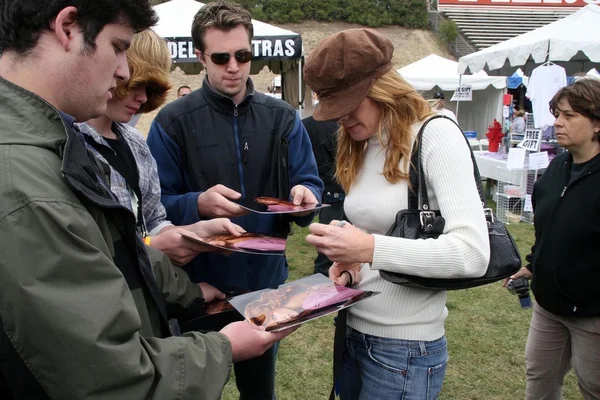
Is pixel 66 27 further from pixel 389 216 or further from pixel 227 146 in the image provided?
pixel 227 146

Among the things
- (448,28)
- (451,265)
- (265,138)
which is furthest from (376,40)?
(448,28)

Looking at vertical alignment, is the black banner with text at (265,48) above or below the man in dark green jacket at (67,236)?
above

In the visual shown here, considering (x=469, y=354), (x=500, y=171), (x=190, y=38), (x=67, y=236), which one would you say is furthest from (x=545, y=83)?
(x=67, y=236)

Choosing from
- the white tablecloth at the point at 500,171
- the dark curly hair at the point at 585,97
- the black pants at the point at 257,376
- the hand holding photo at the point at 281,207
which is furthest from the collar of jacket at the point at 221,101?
the white tablecloth at the point at 500,171

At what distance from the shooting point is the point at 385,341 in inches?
67.4

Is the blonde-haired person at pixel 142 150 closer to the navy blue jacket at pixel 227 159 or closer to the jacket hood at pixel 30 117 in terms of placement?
the navy blue jacket at pixel 227 159

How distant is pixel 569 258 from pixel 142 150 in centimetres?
204

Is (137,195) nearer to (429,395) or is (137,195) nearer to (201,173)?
(201,173)

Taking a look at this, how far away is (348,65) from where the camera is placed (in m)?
1.63

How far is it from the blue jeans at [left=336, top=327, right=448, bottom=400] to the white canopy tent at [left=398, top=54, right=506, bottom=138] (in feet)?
39.8

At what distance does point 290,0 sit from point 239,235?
150 feet

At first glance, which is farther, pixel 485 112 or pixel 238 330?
pixel 485 112

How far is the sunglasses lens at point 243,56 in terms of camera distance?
7.93 ft

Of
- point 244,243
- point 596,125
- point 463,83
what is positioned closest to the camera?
point 244,243
